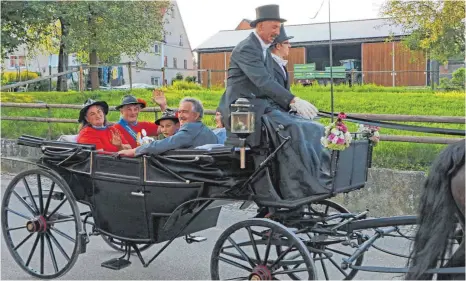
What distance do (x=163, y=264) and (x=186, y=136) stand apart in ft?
4.46

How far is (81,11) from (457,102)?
12.2 m

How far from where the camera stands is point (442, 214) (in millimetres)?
3006

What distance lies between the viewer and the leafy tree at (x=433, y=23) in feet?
57.3

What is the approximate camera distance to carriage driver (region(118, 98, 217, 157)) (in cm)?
458

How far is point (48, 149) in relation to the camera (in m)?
5.17

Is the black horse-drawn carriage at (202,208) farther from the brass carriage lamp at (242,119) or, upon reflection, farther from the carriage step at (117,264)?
the brass carriage lamp at (242,119)

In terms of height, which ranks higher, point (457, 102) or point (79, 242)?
point (457, 102)

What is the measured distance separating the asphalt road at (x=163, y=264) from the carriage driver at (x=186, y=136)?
110cm

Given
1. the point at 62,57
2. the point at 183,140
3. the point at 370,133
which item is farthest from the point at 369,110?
the point at 62,57

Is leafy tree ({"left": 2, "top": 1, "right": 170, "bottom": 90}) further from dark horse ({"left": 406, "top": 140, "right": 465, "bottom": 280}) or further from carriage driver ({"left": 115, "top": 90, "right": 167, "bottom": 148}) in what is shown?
dark horse ({"left": 406, "top": 140, "right": 465, "bottom": 280})

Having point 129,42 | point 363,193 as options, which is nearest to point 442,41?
point 129,42

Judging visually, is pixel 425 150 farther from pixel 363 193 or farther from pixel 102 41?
pixel 102 41

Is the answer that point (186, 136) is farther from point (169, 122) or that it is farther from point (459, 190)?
point (459, 190)

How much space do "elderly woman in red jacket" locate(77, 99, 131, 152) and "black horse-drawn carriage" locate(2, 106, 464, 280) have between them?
37cm
